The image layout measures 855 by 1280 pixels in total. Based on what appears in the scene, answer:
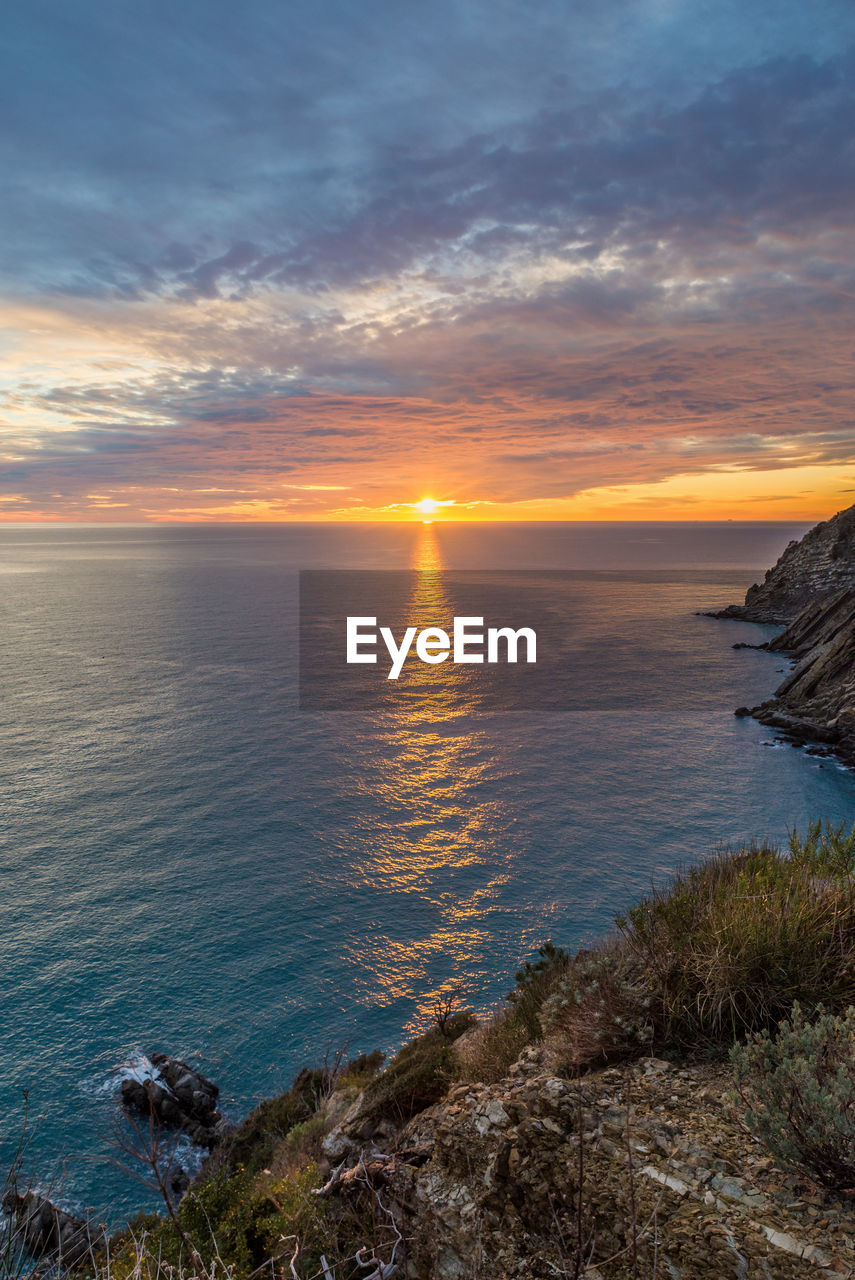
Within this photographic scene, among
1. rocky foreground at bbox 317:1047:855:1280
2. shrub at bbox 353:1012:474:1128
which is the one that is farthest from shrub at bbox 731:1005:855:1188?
shrub at bbox 353:1012:474:1128

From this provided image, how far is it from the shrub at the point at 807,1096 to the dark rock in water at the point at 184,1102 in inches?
1299

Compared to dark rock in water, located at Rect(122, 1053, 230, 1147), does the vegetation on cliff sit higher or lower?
higher

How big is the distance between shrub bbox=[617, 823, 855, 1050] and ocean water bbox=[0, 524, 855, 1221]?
11.9m

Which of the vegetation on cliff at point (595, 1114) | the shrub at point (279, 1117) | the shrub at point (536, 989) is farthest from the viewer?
the shrub at point (279, 1117)

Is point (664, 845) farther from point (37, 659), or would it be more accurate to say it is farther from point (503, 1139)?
point (37, 659)

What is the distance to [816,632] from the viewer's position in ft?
359

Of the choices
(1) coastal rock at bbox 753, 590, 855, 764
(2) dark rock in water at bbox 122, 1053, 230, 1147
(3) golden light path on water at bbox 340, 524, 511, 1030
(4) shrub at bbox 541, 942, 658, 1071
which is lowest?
(2) dark rock in water at bbox 122, 1053, 230, 1147

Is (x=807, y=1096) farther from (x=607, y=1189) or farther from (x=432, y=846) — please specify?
(x=432, y=846)

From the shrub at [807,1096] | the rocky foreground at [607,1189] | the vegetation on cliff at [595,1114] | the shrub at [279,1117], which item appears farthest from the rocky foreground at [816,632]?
the rocky foreground at [607,1189]

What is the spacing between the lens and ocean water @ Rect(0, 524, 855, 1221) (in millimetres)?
36438

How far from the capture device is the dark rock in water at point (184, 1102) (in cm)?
3086

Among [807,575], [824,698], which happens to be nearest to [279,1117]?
[824,698]

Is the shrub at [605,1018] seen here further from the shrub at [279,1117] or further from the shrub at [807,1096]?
the shrub at [279,1117]

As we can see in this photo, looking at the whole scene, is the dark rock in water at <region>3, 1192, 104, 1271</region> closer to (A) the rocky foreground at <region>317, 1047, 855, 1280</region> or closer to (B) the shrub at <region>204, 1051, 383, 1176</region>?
(A) the rocky foreground at <region>317, 1047, 855, 1280</region>
